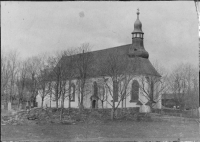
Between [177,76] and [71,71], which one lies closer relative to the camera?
[71,71]

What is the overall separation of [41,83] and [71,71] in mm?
6964

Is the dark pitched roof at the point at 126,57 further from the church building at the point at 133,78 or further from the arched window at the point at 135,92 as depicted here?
the arched window at the point at 135,92

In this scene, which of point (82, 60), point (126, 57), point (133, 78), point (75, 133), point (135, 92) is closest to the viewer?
point (75, 133)

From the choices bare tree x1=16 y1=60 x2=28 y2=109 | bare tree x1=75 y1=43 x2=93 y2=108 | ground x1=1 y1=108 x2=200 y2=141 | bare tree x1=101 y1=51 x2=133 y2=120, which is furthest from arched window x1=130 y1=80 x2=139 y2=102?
bare tree x1=16 y1=60 x2=28 y2=109

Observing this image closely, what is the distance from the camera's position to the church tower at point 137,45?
148 ft

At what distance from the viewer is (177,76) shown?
153 feet

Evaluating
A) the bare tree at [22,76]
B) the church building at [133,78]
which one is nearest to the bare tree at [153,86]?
the church building at [133,78]

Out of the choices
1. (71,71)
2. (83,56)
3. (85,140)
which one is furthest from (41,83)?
(85,140)

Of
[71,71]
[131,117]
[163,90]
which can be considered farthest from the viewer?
[163,90]

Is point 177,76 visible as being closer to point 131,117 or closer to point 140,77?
point 140,77

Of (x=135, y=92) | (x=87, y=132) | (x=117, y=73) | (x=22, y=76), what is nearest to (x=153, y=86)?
(x=135, y=92)

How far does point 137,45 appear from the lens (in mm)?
45750

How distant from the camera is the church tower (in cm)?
4514

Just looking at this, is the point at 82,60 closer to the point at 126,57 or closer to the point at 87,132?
the point at 126,57
